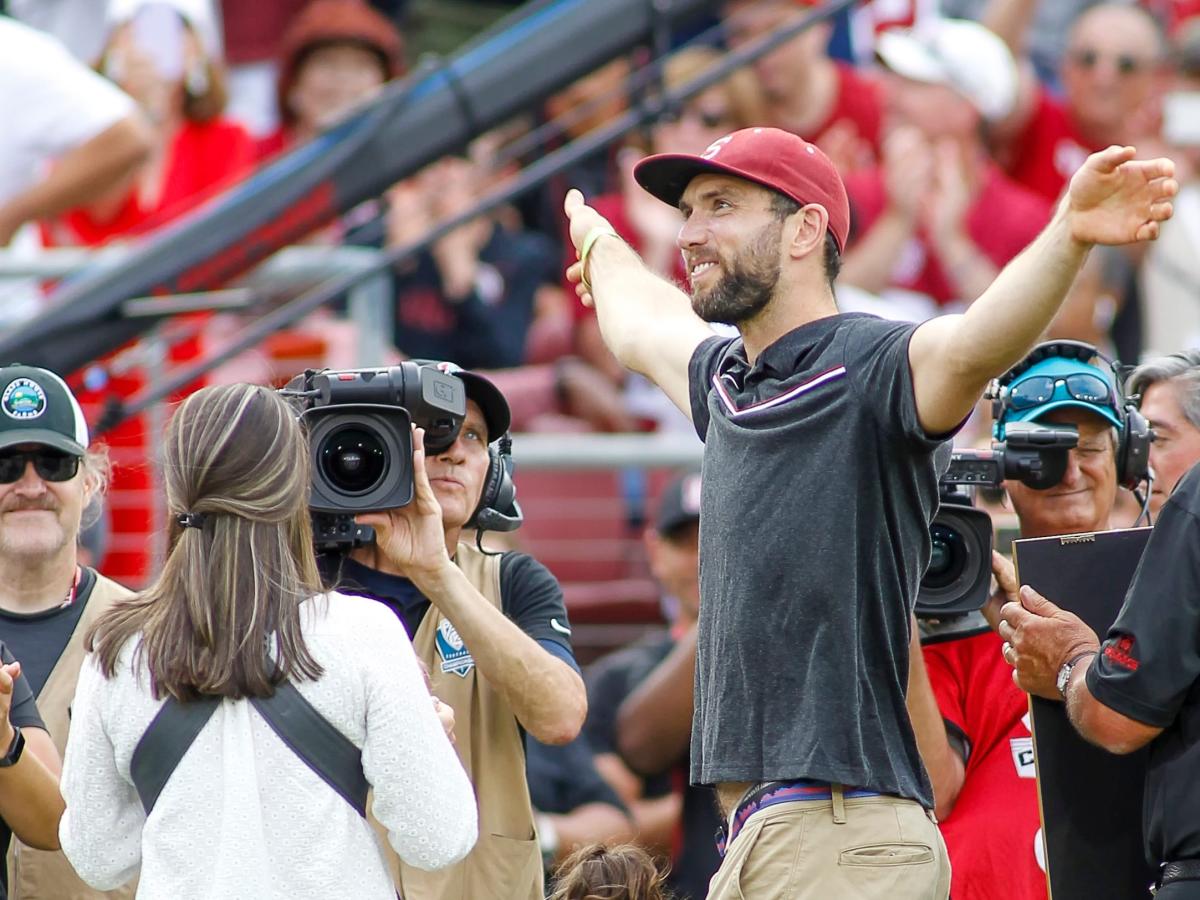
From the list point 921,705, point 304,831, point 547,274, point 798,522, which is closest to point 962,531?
point 921,705

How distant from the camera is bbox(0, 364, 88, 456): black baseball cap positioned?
4.16 metres

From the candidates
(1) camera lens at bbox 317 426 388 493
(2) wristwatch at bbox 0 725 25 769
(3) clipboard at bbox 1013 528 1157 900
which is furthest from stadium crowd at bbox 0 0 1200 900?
(3) clipboard at bbox 1013 528 1157 900

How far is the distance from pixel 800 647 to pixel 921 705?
66 cm

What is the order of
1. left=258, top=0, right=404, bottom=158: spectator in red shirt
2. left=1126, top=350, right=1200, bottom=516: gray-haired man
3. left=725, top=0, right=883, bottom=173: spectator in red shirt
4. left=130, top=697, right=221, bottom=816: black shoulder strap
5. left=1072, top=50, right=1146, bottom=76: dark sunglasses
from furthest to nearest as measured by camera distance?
left=1072, top=50, right=1146, bottom=76: dark sunglasses < left=725, top=0, right=883, bottom=173: spectator in red shirt < left=258, top=0, right=404, bottom=158: spectator in red shirt < left=1126, top=350, right=1200, bottom=516: gray-haired man < left=130, top=697, right=221, bottom=816: black shoulder strap

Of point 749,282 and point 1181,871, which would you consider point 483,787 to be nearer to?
point 749,282

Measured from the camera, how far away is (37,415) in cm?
419

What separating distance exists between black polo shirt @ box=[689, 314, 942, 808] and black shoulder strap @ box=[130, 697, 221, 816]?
0.91 m

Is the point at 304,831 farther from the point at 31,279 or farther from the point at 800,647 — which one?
the point at 31,279

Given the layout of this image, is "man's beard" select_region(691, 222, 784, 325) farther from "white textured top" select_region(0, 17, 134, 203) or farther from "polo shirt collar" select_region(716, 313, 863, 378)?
"white textured top" select_region(0, 17, 134, 203)

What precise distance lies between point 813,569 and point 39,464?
1779mm

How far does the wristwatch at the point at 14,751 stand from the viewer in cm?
364

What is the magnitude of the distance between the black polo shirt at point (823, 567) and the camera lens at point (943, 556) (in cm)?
59

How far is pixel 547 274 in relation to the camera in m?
8.55

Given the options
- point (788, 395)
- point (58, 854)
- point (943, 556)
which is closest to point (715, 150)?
point (788, 395)
